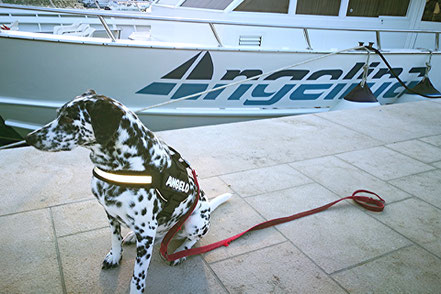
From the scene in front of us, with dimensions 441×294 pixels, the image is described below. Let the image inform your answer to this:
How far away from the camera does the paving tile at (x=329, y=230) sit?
2.51m

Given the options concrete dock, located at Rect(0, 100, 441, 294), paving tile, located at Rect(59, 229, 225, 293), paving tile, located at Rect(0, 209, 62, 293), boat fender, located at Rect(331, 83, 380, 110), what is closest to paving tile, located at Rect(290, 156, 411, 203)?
concrete dock, located at Rect(0, 100, 441, 294)

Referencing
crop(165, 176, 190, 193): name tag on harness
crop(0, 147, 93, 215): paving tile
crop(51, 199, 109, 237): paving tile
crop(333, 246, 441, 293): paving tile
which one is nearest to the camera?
crop(165, 176, 190, 193): name tag on harness

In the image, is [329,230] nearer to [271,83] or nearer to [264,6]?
[271,83]

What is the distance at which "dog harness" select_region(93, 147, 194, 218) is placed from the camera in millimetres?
1828

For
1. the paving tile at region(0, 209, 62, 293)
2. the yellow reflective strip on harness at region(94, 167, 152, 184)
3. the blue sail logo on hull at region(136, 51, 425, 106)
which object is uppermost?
the yellow reflective strip on harness at region(94, 167, 152, 184)

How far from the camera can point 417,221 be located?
2.96 m

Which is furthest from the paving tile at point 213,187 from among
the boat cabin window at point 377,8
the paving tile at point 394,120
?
the boat cabin window at point 377,8

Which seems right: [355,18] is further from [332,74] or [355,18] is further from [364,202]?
[364,202]

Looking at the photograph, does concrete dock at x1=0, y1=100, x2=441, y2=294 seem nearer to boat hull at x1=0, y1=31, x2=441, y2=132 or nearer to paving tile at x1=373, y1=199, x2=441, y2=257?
paving tile at x1=373, y1=199, x2=441, y2=257

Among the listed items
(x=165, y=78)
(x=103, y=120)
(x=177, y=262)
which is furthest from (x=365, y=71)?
(x=103, y=120)

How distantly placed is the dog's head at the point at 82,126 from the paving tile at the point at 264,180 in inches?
70.8

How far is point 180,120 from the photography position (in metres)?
5.89

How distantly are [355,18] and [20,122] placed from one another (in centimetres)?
652

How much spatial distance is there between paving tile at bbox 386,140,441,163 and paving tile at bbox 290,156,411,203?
96cm
